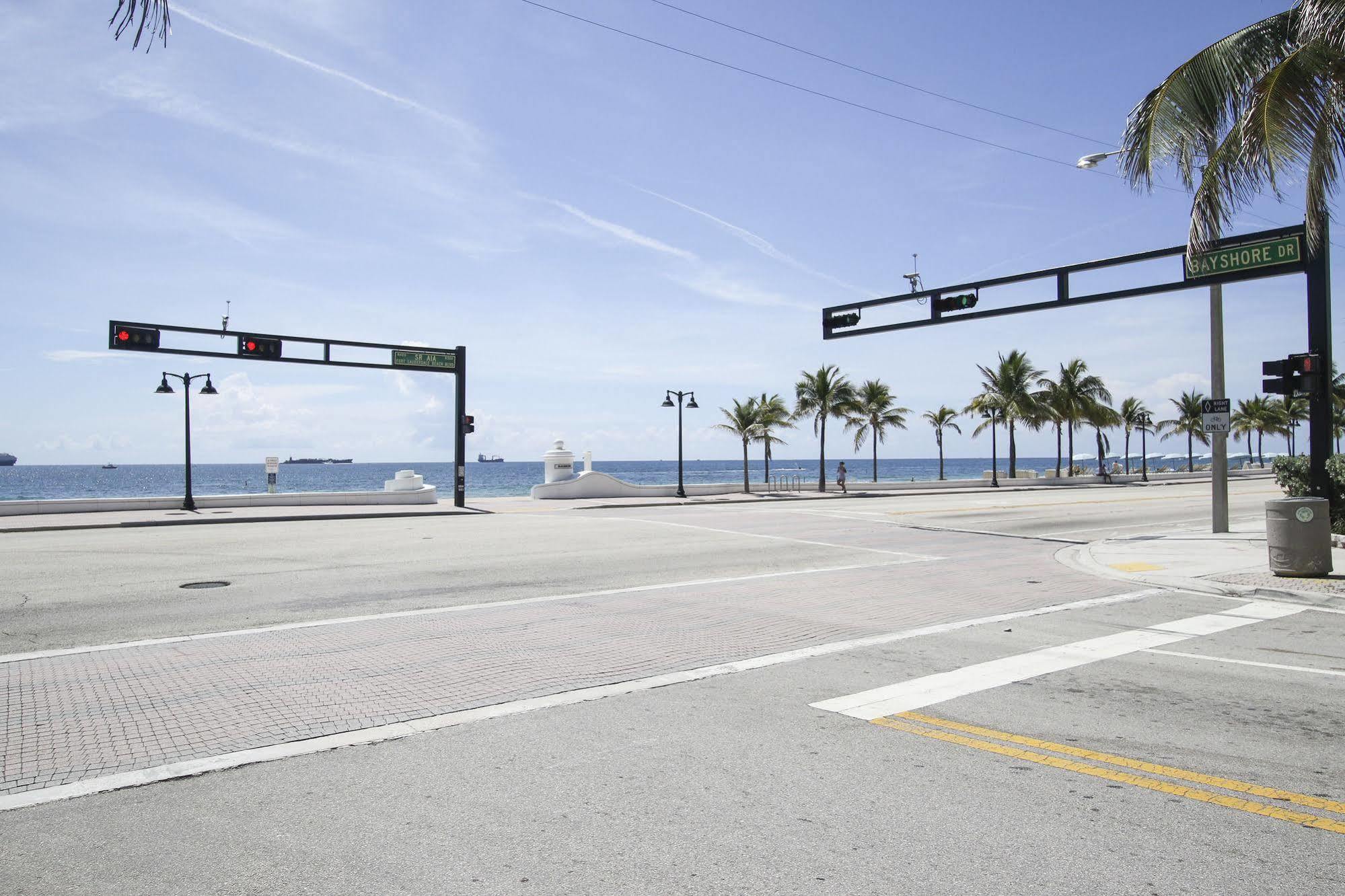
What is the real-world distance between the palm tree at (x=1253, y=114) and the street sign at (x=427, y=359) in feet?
84.6

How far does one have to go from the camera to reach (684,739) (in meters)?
5.18

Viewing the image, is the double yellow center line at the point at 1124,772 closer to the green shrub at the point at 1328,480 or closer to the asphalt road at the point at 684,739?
the asphalt road at the point at 684,739

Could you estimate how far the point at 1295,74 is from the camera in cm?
1082

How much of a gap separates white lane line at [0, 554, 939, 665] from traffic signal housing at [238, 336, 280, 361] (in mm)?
21335

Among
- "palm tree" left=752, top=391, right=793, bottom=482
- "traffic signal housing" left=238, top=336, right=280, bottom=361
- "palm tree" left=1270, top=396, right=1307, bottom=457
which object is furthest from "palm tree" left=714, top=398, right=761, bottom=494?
"palm tree" left=1270, top=396, right=1307, bottom=457

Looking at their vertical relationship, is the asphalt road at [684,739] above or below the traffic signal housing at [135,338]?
below

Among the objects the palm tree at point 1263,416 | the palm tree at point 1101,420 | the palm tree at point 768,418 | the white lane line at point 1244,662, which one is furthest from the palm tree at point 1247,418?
the white lane line at point 1244,662

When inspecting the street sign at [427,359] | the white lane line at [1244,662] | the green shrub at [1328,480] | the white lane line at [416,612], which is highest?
the street sign at [427,359]

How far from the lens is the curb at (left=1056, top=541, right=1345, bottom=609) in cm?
1039

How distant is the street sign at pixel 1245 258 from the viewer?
48.6 feet

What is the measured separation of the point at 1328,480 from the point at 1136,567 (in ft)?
17.3

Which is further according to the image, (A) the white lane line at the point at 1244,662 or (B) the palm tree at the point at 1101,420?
(B) the palm tree at the point at 1101,420

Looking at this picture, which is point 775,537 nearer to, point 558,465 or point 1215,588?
point 1215,588

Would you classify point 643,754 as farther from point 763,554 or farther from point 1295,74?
point 1295,74
